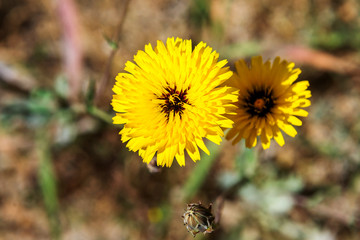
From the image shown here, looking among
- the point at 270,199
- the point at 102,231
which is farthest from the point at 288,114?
the point at 102,231

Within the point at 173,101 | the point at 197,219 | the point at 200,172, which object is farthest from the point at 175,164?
the point at 197,219

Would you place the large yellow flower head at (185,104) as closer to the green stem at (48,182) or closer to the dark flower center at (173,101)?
the dark flower center at (173,101)

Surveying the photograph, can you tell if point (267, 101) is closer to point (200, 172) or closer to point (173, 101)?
point (173, 101)

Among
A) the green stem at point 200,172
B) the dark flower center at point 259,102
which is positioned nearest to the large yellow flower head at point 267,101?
the dark flower center at point 259,102

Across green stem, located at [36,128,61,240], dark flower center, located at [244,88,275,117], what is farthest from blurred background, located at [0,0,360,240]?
dark flower center, located at [244,88,275,117]

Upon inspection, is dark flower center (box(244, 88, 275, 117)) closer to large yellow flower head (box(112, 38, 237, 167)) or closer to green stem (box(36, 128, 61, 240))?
large yellow flower head (box(112, 38, 237, 167))

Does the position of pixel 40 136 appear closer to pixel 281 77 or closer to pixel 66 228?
pixel 66 228
